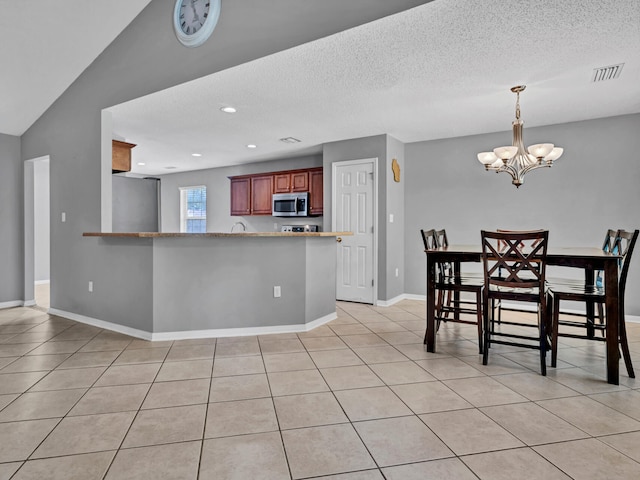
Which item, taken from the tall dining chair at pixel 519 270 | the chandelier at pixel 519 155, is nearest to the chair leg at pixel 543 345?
the tall dining chair at pixel 519 270

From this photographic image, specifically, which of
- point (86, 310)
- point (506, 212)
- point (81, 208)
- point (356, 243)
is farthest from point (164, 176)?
point (506, 212)

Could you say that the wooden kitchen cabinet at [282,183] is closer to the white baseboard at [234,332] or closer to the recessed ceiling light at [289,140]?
the recessed ceiling light at [289,140]

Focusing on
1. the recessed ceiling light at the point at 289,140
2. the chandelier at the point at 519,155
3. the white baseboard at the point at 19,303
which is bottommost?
the white baseboard at the point at 19,303

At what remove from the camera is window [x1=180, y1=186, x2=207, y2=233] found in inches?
302

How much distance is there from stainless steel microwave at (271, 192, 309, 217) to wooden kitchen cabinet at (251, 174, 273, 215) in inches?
8.0

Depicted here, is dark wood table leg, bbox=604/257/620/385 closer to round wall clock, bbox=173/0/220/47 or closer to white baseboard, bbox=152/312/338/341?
white baseboard, bbox=152/312/338/341

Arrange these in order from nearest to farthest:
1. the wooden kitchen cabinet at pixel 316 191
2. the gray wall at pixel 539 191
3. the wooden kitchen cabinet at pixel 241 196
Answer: the gray wall at pixel 539 191
the wooden kitchen cabinet at pixel 316 191
the wooden kitchen cabinet at pixel 241 196

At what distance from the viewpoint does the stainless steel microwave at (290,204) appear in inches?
229

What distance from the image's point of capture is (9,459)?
62.6 inches

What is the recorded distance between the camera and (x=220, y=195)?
24.0 feet

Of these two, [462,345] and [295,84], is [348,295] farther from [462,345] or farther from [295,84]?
[295,84]

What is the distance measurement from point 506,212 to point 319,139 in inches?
104

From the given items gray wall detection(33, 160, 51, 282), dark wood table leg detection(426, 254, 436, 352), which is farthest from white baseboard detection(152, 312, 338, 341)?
gray wall detection(33, 160, 51, 282)

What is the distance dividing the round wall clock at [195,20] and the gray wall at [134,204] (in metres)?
4.19
